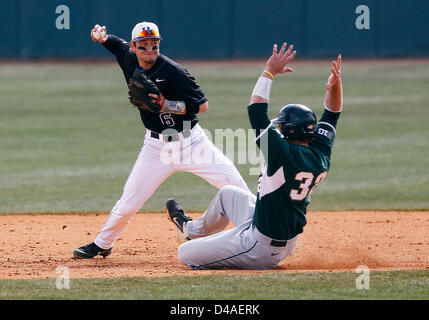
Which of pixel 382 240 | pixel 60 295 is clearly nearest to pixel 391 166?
pixel 382 240

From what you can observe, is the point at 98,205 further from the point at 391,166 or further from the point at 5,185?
the point at 391,166

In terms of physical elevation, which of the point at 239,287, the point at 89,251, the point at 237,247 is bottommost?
the point at 89,251

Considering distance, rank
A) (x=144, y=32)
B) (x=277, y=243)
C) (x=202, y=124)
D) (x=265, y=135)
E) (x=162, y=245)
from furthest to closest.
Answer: (x=202, y=124), (x=162, y=245), (x=144, y=32), (x=277, y=243), (x=265, y=135)

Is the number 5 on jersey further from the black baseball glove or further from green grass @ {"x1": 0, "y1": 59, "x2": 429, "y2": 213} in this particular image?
green grass @ {"x1": 0, "y1": 59, "x2": 429, "y2": 213}

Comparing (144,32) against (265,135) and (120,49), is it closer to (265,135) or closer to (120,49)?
(120,49)

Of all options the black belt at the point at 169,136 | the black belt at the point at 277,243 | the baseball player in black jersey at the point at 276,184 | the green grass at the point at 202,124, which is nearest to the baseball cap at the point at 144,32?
the black belt at the point at 169,136

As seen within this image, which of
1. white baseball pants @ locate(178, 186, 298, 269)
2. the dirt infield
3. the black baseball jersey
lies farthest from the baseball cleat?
the black baseball jersey

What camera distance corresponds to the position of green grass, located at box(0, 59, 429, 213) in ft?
31.9

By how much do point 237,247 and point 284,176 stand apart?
0.69 m

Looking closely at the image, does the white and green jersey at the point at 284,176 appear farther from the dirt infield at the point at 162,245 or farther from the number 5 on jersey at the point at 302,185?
the dirt infield at the point at 162,245

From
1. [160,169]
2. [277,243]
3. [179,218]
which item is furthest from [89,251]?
[277,243]

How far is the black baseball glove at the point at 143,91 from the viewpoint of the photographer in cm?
585

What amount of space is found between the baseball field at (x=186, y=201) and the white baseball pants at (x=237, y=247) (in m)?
0.12

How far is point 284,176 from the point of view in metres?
5.22
